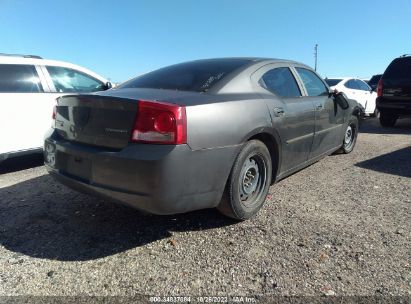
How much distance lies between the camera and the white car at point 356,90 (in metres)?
11.0

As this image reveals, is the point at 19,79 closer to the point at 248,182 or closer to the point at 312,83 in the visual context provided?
the point at 248,182

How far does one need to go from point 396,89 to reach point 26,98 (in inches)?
327

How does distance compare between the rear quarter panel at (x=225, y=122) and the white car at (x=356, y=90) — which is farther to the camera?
the white car at (x=356, y=90)

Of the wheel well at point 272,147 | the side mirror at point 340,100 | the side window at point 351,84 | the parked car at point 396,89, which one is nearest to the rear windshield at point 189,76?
the wheel well at point 272,147

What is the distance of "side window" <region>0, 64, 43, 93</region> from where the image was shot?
5.04 metres

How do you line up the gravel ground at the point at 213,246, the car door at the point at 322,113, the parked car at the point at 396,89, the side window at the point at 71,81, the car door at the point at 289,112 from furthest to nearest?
1. the parked car at the point at 396,89
2. the side window at the point at 71,81
3. the car door at the point at 322,113
4. the car door at the point at 289,112
5. the gravel ground at the point at 213,246

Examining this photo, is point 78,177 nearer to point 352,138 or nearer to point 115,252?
point 115,252

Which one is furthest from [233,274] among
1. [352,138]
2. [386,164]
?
[352,138]

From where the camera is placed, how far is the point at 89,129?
2918 mm

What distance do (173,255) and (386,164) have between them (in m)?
4.09

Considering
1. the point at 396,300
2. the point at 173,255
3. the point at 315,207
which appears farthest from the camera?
the point at 315,207

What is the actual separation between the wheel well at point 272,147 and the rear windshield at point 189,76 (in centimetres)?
67

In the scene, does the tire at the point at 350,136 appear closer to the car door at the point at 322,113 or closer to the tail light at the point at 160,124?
the car door at the point at 322,113

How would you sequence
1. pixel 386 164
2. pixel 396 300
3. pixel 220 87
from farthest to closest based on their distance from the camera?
pixel 386 164
pixel 220 87
pixel 396 300
